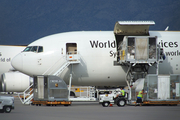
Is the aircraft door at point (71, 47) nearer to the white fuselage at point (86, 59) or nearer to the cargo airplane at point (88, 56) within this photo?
the cargo airplane at point (88, 56)

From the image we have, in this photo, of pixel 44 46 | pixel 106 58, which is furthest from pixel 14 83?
pixel 106 58

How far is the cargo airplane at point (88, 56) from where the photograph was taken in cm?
2956

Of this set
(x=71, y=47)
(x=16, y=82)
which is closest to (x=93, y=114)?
(x=71, y=47)

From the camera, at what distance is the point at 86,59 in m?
29.8

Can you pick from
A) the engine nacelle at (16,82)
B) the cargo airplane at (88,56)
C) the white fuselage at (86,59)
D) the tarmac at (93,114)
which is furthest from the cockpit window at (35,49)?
the engine nacelle at (16,82)

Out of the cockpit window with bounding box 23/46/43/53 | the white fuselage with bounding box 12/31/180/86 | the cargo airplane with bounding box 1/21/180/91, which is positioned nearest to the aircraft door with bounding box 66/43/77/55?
the cargo airplane with bounding box 1/21/180/91

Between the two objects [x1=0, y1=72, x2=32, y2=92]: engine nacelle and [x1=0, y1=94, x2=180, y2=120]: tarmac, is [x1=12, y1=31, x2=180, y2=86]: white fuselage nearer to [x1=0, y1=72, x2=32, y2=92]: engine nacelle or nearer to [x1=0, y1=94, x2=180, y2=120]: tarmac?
[x1=0, y1=94, x2=180, y2=120]: tarmac

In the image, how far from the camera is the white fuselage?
29.6m

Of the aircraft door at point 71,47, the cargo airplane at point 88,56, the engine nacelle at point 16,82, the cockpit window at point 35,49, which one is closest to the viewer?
the cargo airplane at point 88,56

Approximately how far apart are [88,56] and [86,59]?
327 millimetres

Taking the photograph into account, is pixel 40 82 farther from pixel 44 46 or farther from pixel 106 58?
pixel 106 58

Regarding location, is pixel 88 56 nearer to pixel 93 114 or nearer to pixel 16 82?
pixel 93 114

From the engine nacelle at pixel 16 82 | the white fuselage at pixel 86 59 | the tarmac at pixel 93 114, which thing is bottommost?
the tarmac at pixel 93 114

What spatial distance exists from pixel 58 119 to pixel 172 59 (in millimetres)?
17370
